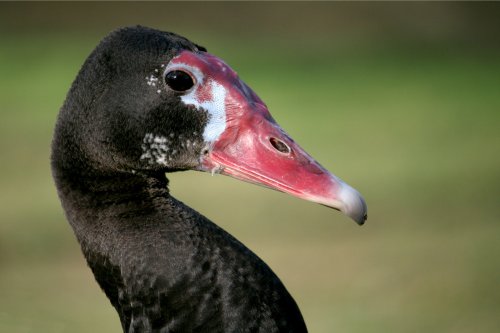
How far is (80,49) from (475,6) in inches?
257

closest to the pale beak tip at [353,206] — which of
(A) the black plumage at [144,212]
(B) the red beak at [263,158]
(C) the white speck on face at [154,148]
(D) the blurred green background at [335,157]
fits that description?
(B) the red beak at [263,158]

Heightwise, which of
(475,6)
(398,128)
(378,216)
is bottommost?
(378,216)

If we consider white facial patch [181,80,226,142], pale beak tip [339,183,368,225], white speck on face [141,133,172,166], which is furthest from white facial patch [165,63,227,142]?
pale beak tip [339,183,368,225]

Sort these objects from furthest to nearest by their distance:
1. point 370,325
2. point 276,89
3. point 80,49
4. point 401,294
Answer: point 80,49
point 276,89
point 401,294
point 370,325

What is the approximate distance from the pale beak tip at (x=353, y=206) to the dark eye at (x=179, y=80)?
0.50 m

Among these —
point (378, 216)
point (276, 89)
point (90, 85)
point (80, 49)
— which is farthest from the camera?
point (80, 49)

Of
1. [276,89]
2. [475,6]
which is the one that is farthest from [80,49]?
[475,6]

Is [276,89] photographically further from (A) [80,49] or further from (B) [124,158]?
(B) [124,158]

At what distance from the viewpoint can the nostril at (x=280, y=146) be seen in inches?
94.5

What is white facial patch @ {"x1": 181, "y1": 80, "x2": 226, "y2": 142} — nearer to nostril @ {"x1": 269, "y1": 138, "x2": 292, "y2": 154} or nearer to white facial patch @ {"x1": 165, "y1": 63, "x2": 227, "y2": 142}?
white facial patch @ {"x1": 165, "y1": 63, "x2": 227, "y2": 142}

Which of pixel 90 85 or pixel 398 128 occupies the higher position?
pixel 398 128

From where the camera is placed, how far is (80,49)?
14156 mm

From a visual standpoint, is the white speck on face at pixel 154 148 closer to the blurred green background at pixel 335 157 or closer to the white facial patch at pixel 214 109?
the white facial patch at pixel 214 109

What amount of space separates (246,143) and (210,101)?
145 mm
